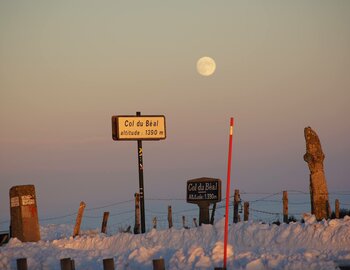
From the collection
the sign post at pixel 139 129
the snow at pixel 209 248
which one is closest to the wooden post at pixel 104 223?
the snow at pixel 209 248

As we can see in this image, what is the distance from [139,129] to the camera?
32.8 meters

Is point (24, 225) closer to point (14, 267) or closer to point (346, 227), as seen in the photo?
point (14, 267)

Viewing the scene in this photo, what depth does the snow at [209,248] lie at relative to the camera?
713 inches

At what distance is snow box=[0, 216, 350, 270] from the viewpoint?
18.1 m

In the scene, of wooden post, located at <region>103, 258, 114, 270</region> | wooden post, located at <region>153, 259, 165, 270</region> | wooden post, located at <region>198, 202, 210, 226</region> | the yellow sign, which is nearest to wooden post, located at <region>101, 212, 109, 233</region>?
the yellow sign

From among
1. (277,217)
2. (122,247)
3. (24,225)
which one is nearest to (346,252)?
(122,247)

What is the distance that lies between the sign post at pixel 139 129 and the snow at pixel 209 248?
377 centimetres

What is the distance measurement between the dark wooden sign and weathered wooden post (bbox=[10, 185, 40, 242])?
610 centimetres

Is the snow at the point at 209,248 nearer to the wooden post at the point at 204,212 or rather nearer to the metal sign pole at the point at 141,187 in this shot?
the metal sign pole at the point at 141,187

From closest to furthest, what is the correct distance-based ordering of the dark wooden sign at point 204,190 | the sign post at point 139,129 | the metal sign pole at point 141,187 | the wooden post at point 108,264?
the wooden post at point 108,264, the dark wooden sign at point 204,190, the metal sign pole at point 141,187, the sign post at point 139,129

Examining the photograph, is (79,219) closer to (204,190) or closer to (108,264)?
(204,190)

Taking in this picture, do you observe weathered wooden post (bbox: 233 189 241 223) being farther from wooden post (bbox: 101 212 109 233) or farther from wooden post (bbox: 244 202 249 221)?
wooden post (bbox: 101 212 109 233)

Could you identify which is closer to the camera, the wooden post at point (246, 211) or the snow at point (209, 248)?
the snow at point (209, 248)

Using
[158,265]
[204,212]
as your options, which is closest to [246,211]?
[204,212]
